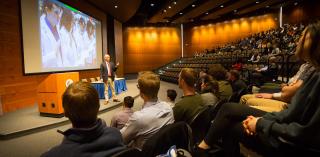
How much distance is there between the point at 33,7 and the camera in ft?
19.6

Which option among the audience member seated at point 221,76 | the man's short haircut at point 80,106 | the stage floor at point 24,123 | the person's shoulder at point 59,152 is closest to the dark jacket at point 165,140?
the man's short haircut at point 80,106

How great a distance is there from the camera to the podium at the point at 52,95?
4680mm

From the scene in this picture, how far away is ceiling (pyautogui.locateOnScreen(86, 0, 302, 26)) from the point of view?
11172mm

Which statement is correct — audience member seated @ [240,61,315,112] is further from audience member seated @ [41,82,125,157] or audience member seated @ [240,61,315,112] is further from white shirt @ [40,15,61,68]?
white shirt @ [40,15,61,68]

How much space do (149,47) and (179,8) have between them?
5.08m

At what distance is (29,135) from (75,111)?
3.39m

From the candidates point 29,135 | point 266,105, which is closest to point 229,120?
point 266,105

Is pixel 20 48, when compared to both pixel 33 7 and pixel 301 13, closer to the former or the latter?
pixel 33 7

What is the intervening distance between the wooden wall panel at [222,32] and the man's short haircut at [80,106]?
15.6 meters

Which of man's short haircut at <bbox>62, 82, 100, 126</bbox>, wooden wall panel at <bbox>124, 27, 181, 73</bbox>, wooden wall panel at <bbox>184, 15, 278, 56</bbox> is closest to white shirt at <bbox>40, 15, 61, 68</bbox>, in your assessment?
man's short haircut at <bbox>62, 82, 100, 126</bbox>

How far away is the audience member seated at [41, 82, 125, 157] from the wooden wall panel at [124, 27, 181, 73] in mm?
16100

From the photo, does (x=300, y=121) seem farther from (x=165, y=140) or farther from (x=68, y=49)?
(x=68, y=49)

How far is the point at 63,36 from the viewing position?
23.4 ft

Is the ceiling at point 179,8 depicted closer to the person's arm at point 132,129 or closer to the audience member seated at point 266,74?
the audience member seated at point 266,74
